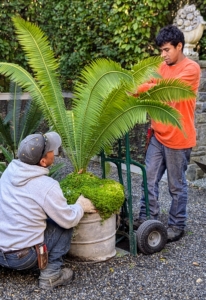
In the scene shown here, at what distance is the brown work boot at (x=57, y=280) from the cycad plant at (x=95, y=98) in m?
0.88

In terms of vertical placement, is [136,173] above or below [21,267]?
below

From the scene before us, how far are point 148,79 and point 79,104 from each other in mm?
611

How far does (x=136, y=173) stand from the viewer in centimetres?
762

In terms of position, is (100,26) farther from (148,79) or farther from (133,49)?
(148,79)

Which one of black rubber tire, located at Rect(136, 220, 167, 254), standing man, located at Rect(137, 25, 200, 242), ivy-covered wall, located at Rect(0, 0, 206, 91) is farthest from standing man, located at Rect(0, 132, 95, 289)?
ivy-covered wall, located at Rect(0, 0, 206, 91)

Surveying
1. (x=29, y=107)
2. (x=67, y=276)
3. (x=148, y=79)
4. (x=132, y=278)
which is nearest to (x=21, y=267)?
(x=67, y=276)

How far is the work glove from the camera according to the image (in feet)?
12.4

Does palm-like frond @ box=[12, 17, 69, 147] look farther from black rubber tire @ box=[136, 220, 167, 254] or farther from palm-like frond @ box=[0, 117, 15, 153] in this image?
palm-like frond @ box=[0, 117, 15, 153]

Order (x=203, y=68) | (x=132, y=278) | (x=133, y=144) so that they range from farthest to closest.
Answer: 1. (x=133, y=144)
2. (x=203, y=68)
3. (x=132, y=278)

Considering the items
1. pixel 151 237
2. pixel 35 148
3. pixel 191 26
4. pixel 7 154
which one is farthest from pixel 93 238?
pixel 191 26

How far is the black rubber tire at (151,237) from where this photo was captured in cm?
413

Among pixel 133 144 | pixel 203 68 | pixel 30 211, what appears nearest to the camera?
pixel 30 211

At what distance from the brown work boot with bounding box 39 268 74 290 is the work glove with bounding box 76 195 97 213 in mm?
490

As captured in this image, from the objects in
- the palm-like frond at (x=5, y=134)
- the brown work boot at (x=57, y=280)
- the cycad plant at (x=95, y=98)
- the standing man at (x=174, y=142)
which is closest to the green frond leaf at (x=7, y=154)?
the palm-like frond at (x=5, y=134)
